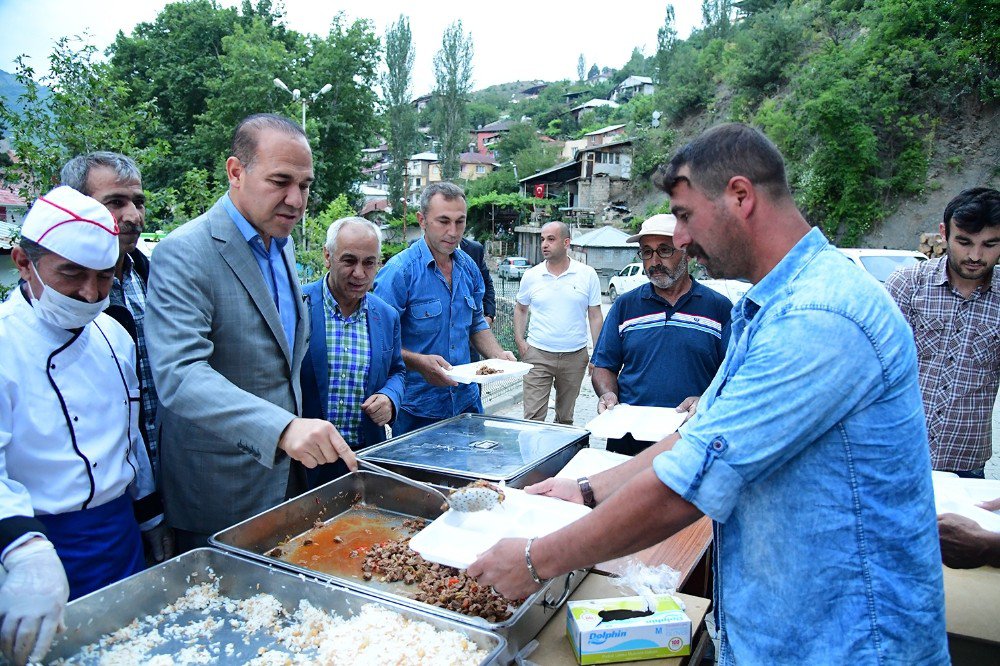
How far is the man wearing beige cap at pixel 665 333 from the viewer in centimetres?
321

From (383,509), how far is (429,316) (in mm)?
1593

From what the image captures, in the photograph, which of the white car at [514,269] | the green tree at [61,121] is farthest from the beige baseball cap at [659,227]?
the white car at [514,269]

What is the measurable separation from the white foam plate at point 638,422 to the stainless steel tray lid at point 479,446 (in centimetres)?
11

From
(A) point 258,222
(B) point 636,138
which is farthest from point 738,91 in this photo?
(A) point 258,222

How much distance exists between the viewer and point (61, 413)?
1.65 meters

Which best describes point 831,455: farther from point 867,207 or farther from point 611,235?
point 611,235

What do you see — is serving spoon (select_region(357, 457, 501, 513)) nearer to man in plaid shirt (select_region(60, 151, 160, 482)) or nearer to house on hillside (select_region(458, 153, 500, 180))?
man in plaid shirt (select_region(60, 151, 160, 482))

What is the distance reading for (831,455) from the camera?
45.1 inches

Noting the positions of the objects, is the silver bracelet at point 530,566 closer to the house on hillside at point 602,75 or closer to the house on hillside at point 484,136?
the house on hillside at point 484,136

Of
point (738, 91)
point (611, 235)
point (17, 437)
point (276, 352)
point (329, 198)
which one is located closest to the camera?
point (17, 437)

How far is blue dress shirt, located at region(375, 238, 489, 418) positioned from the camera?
3.58m

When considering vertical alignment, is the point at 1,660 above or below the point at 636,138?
below

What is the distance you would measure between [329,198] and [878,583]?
995 inches

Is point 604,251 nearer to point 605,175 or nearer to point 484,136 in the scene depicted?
point 605,175
